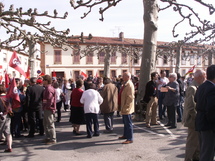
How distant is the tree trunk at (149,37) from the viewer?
9.15 m

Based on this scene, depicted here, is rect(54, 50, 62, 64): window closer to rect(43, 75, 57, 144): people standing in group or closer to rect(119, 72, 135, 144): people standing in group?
rect(43, 75, 57, 144): people standing in group

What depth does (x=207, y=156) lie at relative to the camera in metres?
3.81

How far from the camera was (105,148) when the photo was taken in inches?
231

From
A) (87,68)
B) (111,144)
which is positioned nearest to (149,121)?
(111,144)

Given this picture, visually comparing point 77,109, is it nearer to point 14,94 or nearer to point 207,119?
point 14,94

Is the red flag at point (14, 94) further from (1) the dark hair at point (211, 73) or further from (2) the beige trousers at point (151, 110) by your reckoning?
(1) the dark hair at point (211, 73)

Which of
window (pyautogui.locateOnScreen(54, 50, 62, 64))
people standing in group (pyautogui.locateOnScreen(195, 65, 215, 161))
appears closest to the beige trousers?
people standing in group (pyautogui.locateOnScreen(195, 65, 215, 161))

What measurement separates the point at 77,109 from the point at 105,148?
2055 mm

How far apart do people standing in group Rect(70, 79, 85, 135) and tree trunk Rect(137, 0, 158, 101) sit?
2.94 m

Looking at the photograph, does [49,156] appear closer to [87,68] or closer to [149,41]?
[149,41]

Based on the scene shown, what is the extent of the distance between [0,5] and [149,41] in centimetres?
560

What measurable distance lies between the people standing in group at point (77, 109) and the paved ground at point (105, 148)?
330 mm

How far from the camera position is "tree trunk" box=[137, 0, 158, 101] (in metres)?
9.15

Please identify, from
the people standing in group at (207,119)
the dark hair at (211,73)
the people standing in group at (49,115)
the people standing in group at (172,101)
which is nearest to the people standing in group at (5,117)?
the people standing in group at (49,115)
